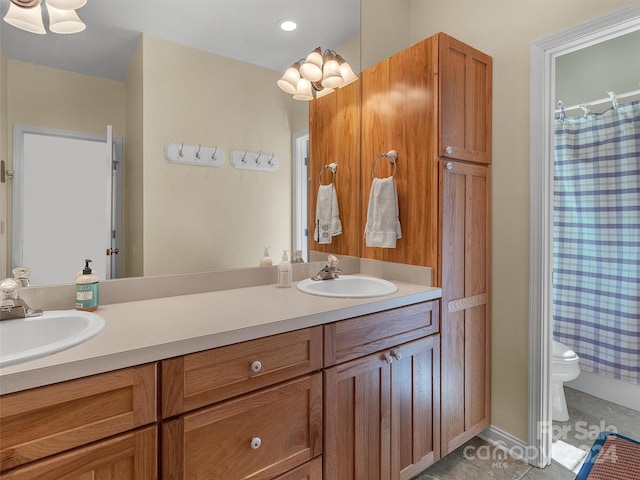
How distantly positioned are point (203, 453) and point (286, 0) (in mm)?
1969

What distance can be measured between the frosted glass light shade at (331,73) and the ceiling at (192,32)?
4.5 inches

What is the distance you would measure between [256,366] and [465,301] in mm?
1147

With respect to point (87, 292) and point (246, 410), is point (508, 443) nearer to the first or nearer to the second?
point (246, 410)

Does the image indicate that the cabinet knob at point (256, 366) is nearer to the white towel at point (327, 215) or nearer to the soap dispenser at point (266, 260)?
the soap dispenser at point (266, 260)

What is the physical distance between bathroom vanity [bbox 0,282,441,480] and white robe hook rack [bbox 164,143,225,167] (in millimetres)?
583

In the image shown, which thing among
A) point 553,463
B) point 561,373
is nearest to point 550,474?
point 553,463

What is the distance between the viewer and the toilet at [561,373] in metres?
2.06

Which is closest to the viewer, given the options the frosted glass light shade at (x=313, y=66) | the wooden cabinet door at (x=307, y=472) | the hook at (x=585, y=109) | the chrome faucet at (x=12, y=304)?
the chrome faucet at (x=12, y=304)

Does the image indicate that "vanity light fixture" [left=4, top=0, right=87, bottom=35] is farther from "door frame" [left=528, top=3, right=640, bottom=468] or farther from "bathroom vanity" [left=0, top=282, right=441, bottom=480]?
"door frame" [left=528, top=3, right=640, bottom=468]

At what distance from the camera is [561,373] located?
2072 mm

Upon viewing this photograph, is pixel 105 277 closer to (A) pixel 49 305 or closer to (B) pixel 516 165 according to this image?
(A) pixel 49 305

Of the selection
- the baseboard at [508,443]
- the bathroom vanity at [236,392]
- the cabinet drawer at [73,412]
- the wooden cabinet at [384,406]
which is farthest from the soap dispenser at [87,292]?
the baseboard at [508,443]

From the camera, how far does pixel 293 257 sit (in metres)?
1.87

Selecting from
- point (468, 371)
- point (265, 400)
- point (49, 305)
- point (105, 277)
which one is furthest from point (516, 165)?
point (49, 305)
